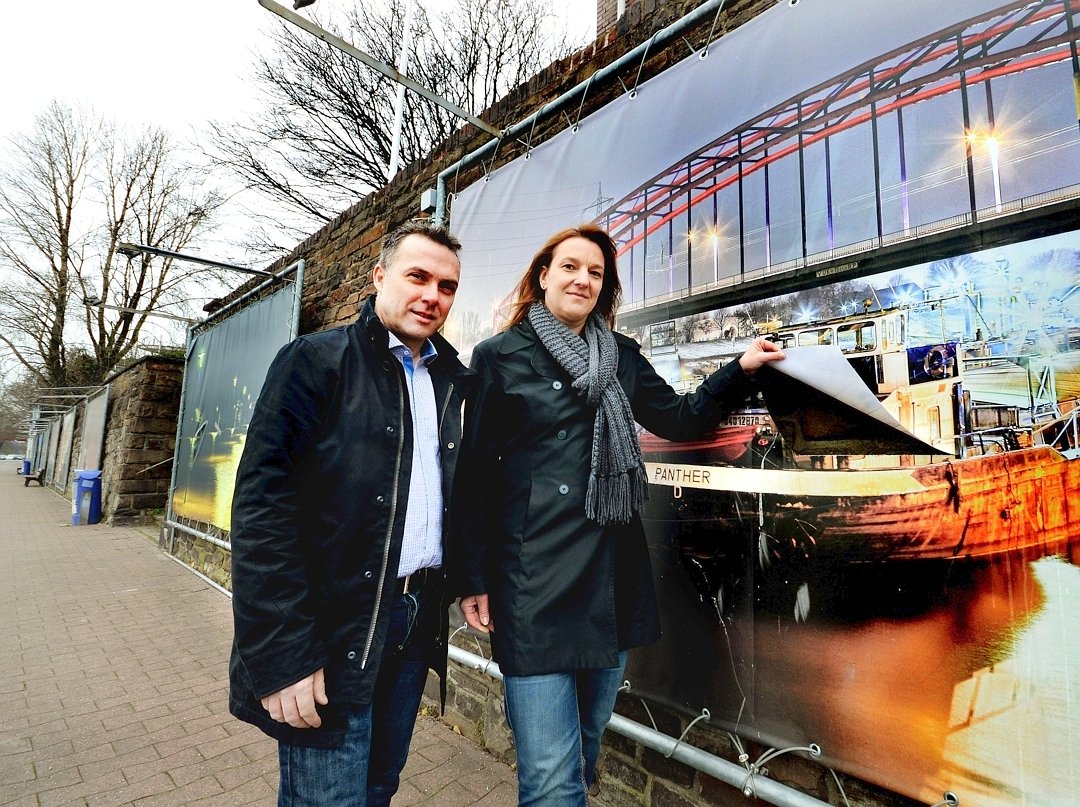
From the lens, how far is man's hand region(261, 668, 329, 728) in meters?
1.11

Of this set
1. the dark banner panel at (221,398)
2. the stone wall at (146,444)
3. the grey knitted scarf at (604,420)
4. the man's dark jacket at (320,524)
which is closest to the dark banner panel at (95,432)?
the stone wall at (146,444)

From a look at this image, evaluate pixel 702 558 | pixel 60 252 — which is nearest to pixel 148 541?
pixel 702 558

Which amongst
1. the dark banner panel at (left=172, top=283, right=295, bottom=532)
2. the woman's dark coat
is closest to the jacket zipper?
the woman's dark coat

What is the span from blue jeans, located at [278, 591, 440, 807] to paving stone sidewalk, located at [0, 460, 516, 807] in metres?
1.01

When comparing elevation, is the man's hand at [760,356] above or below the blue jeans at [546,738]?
above

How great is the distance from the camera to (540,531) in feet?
4.59

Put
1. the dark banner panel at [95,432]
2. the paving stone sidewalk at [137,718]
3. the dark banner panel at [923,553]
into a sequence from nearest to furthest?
the dark banner panel at [923,553], the paving stone sidewalk at [137,718], the dark banner panel at [95,432]

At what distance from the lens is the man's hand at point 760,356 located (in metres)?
1.55

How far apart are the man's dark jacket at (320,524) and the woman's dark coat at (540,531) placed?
257mm

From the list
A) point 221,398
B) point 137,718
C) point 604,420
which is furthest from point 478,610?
point 221,398

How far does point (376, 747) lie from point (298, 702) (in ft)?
1.45

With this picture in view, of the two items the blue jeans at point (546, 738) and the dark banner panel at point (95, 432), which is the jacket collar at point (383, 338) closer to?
the blue jeans at point (546, 738)

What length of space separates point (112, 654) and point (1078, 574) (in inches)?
206

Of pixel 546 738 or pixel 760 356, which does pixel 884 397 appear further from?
pixel 546 738
